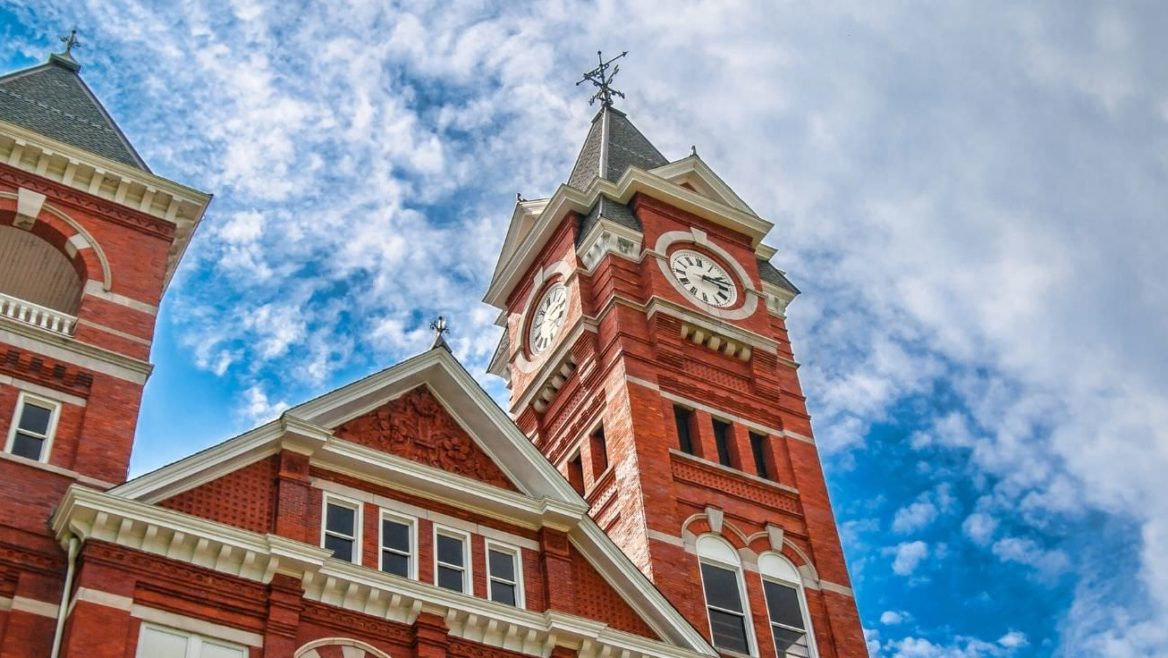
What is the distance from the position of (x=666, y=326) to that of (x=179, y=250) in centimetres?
1414

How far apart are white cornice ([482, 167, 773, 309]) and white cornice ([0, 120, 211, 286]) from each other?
15358 mm

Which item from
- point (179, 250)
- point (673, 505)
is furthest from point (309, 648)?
point (673, 505)

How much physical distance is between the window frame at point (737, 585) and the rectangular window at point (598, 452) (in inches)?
165

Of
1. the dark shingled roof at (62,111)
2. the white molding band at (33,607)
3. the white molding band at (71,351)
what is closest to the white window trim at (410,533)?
the white molding band at (71,351)

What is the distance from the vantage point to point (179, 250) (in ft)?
100

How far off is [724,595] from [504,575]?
848 centimetres

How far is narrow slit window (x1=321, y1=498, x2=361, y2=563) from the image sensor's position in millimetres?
24484

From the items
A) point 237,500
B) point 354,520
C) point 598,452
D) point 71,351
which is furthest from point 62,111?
point 598,452

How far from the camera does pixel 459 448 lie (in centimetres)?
2747

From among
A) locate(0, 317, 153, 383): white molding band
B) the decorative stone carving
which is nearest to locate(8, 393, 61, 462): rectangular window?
locate(0, 317, 153, 383): white molding band

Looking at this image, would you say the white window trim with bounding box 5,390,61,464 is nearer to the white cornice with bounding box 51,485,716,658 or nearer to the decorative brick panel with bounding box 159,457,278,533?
the white cornice with bounding box 51,485,716,658

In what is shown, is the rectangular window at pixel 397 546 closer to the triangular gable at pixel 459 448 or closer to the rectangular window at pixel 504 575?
the triangular gable at pixel 459 448

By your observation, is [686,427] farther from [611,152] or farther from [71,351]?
[71,351]

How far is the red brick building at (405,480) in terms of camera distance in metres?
22.0
